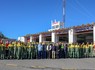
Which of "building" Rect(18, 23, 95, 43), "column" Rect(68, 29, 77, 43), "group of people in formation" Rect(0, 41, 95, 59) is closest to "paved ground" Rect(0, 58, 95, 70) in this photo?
"group of people in formation" Rect(0, 41, 95, 59)

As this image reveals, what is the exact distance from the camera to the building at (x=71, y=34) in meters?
52.5

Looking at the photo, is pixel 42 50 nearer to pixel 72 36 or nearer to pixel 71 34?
pixel 72 36

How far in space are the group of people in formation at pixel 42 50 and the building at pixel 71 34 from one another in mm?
16082

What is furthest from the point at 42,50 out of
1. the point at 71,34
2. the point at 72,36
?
the point at 71,34

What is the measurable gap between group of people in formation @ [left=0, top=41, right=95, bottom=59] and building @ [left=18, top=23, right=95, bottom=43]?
1608 centimetres

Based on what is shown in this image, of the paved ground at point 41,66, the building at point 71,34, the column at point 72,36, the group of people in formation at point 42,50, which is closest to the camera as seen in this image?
the paved ground at point 41,66

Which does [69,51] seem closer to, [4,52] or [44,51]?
[44,51]

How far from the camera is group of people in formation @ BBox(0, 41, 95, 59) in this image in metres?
26.6

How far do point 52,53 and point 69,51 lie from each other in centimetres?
261

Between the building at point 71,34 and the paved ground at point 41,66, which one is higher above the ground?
the building at point 71,34

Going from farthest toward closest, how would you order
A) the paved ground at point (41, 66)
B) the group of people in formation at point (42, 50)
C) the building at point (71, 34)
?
the building at point (71, 34) < the group of people in formation at point (42, 50) < the paved ground at point (41, 66)

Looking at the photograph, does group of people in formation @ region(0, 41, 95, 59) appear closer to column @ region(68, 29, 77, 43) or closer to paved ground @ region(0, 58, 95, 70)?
paved ground @ region(0, 58, 95, 70)

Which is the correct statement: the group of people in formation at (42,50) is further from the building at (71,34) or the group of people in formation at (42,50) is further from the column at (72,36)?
the column at (72,36)

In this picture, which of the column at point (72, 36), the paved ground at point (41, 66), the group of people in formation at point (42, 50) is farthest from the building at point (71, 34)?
the paved ground at point (41, 66)
